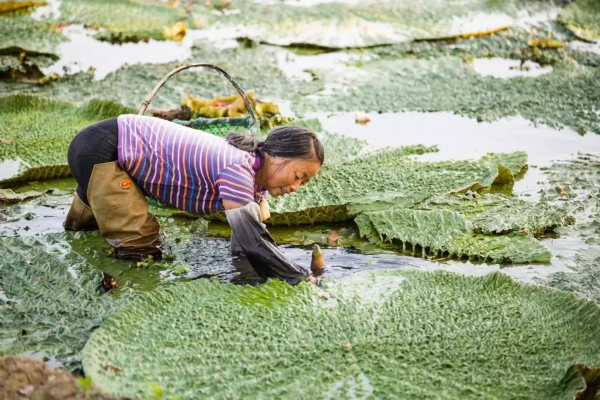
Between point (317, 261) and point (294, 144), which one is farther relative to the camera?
point (317, 261)

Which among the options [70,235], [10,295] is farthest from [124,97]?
[10,295]

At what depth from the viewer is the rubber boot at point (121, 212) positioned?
8.54ft

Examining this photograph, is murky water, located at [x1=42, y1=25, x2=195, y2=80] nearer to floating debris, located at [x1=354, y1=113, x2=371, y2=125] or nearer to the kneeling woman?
floating debris, located at [x1=354, y1=113, x2=371, y2=125]

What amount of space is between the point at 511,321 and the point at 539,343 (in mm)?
Answer: 128

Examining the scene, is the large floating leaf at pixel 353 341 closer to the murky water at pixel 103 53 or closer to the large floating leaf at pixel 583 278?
the large floating leaf at pixel 583 278

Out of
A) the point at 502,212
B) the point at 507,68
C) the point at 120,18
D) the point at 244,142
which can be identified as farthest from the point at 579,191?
the point at 120,18

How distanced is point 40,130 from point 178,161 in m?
1.65

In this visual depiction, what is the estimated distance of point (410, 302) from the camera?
2301 millimetres

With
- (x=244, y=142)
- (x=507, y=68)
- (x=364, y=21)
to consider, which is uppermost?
(x=244, y=142)

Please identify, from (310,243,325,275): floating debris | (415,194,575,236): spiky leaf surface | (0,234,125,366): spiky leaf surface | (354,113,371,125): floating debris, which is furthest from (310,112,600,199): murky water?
(0,234,125,366): spiky leaf surface

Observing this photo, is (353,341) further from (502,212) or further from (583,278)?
(502,212)

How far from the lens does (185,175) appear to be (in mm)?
2561

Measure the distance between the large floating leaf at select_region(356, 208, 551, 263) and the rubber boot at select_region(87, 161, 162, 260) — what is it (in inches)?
34.0

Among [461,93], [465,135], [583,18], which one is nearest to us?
[465,135]
